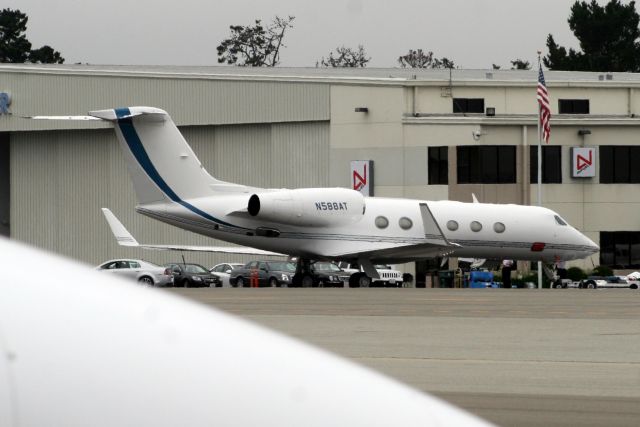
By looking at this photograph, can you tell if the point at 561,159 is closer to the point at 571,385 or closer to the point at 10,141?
the point at 10,141

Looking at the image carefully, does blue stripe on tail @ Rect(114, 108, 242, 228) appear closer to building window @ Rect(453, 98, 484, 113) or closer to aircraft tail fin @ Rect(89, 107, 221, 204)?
aircraft tail fin @ Rect(89, 107, 221, 204)

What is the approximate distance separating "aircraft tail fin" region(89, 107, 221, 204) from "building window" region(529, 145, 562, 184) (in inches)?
887

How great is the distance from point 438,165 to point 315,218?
19254 mm

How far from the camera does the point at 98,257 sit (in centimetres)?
6281

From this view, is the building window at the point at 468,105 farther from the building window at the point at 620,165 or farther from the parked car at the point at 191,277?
the parked car at the point at 191,277

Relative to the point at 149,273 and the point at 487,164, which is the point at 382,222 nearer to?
the point at 149,273

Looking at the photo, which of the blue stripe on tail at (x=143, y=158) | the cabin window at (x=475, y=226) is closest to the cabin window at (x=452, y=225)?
the cabin window at (x=475, y=226)

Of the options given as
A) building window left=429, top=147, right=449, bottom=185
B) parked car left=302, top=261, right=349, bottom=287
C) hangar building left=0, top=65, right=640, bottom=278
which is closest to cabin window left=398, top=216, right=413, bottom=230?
parked car left=302, top=261, right=349, bottom=287

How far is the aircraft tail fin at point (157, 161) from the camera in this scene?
37000 mm

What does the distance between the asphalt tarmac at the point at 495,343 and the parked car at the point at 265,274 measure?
A: 59.8 feet

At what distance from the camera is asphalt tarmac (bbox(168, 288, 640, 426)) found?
1092 centimetres

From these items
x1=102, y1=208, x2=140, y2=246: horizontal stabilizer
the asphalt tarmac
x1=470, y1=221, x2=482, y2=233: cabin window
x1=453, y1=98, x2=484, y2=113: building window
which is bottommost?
the asphalt tarmac

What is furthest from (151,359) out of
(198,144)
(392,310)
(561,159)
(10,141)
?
(10,141)

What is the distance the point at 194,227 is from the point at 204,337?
3446cm
